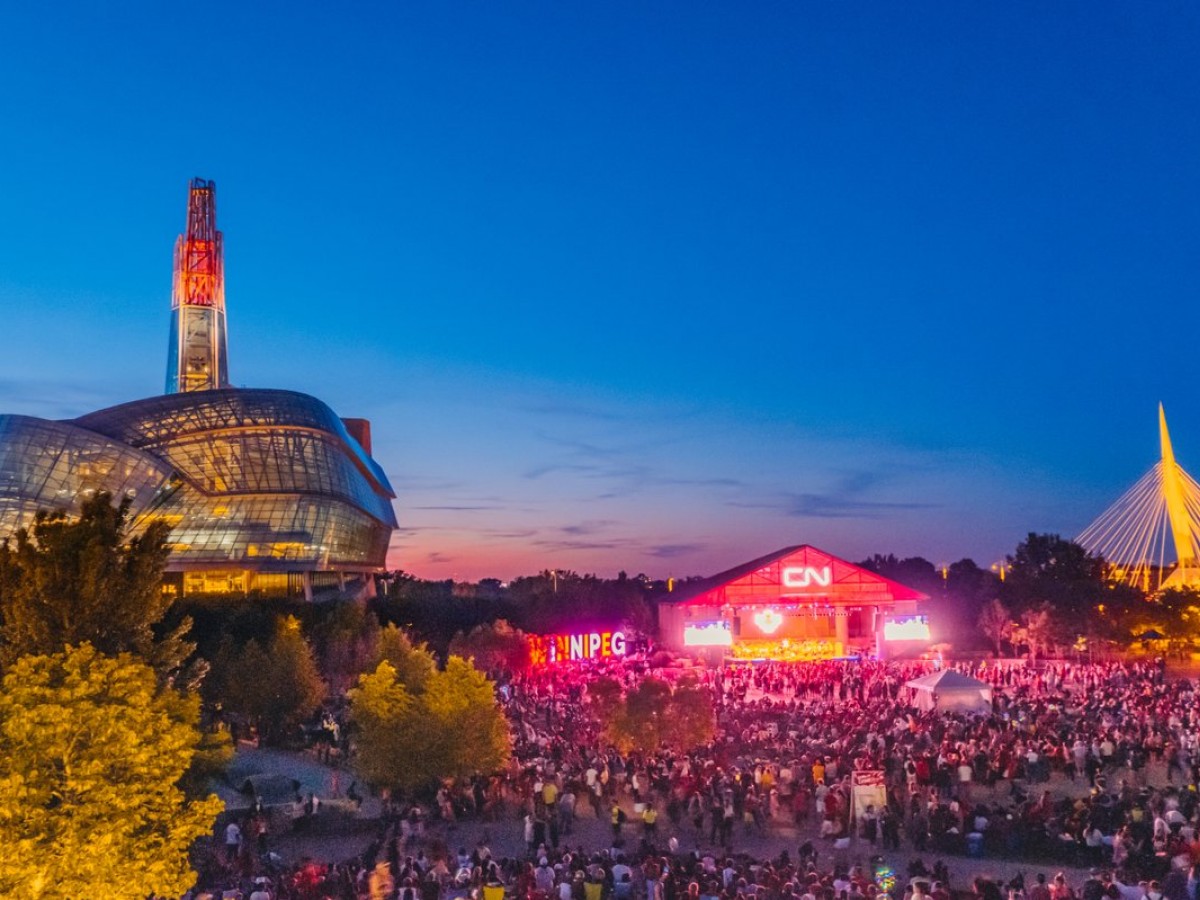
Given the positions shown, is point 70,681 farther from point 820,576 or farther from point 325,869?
point 820,576

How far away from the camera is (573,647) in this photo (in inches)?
2216

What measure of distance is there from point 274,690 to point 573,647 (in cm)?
2573

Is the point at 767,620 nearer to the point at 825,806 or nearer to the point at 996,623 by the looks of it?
the point at 996,623

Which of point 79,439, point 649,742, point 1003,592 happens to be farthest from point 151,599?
point 1003,592

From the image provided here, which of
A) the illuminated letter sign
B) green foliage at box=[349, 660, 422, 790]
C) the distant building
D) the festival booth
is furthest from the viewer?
the distant building

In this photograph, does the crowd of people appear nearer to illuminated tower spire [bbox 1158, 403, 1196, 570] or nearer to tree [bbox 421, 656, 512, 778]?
tree [bbox 421, 656, 512, 778]

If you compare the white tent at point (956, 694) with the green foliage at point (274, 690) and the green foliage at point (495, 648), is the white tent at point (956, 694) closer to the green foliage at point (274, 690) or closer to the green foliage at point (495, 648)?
the green foliage at point (274, 690)

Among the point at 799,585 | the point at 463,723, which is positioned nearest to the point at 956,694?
the point at 463,723

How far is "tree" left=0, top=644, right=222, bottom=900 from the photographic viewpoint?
11.6 m

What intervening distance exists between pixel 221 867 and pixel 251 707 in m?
15.6

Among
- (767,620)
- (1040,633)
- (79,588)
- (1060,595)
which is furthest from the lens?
(1060,595)

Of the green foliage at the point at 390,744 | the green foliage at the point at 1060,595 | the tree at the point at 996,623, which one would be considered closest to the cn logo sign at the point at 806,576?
the green foliage at the point at 1060,595

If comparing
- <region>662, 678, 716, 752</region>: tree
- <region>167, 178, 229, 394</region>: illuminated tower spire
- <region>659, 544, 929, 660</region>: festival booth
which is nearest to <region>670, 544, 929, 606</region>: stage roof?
<region>659, 544, 929, 660</region>: festival booth

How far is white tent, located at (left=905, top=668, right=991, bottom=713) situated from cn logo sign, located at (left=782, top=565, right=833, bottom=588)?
25236mm
